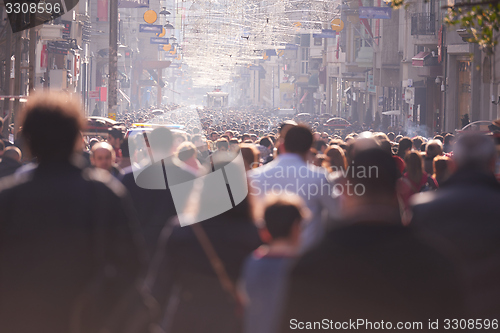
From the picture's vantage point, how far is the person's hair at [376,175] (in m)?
3.41

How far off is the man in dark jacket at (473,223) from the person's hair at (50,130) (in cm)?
214

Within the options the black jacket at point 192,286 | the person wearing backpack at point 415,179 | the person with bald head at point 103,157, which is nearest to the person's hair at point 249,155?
the person with bald head at point 103,157

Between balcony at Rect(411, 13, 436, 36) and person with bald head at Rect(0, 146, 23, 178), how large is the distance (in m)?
31.0

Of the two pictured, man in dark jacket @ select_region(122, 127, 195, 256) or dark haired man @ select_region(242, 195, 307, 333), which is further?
man in dark jacket @ select_region(122, 127, 195, 256)

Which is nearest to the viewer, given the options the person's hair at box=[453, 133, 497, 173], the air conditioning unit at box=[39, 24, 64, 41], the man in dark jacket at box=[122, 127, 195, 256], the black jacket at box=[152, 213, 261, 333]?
the black jacket at box=[152, 213, 261, 333]

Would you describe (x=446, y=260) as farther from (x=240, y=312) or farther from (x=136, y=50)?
(x=136, y=50)

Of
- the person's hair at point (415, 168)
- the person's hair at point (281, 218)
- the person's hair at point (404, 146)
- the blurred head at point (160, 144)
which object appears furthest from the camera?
the person's hair at point (404, 146)

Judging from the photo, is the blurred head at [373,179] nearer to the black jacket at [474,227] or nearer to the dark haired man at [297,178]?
the black jacket at [474,227]

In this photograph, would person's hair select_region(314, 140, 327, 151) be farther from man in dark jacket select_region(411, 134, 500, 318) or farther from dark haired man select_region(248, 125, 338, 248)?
man in dark jacket select_region(411, 134, 500, 318)

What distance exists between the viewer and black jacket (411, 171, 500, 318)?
4.29 metres

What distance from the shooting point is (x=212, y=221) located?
4.25 metres

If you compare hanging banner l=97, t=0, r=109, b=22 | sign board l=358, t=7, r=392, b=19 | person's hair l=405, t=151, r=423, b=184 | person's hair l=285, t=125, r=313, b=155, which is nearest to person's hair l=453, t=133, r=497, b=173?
person's hair l=285, t=125, r=313, b=155

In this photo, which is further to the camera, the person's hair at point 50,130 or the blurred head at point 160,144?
the blurred head at point 160,144

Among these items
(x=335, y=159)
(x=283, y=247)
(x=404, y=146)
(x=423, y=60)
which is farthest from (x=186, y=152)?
(x=423, y=60)
